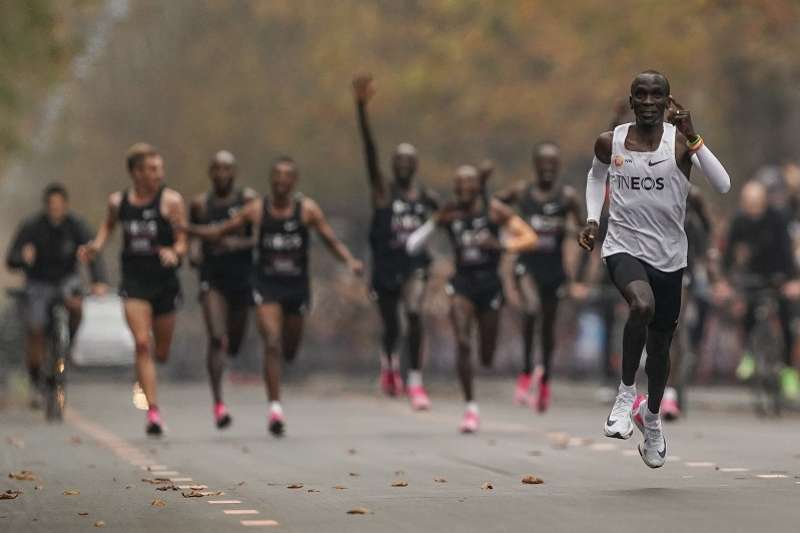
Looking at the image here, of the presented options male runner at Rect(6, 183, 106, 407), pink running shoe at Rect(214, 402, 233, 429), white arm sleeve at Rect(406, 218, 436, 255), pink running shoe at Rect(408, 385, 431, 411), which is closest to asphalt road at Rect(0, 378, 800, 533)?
pink running shoe at Rect(214, 402, 233, 429)

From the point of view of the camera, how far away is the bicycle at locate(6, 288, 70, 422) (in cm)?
2133

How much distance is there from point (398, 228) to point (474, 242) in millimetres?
1697

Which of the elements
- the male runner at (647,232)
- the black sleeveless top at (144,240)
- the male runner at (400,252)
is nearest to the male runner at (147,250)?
the black sleeveless top at (144,240)

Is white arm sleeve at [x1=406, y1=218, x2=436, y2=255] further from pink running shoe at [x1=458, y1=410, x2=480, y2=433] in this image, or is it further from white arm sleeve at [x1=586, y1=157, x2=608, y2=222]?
white arm sleeve at [x1=586, y1=157, x2=608, y2=222]

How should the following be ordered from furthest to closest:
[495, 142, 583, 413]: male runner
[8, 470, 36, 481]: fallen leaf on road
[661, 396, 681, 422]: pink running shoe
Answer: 1. [495, 142, 583, 413]: male runner
2. [661, 396, 681, 422]: pink running shoe
3. [8, 470, 36, 481]: fallen leaf on road

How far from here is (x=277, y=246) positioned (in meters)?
18.6

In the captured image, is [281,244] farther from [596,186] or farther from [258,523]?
[258,523]

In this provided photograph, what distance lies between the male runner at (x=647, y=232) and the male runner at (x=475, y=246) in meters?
6.05

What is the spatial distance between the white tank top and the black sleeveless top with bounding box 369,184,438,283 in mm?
8317

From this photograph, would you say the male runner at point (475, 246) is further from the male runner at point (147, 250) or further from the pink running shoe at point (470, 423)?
the male runner at point (147, 250)

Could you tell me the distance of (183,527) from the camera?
10898 mm

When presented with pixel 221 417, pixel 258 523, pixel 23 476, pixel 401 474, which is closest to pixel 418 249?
pixel 221 417

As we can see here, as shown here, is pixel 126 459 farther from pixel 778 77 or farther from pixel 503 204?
A: pixel 778 77

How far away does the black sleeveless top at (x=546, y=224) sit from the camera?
21.2 m
